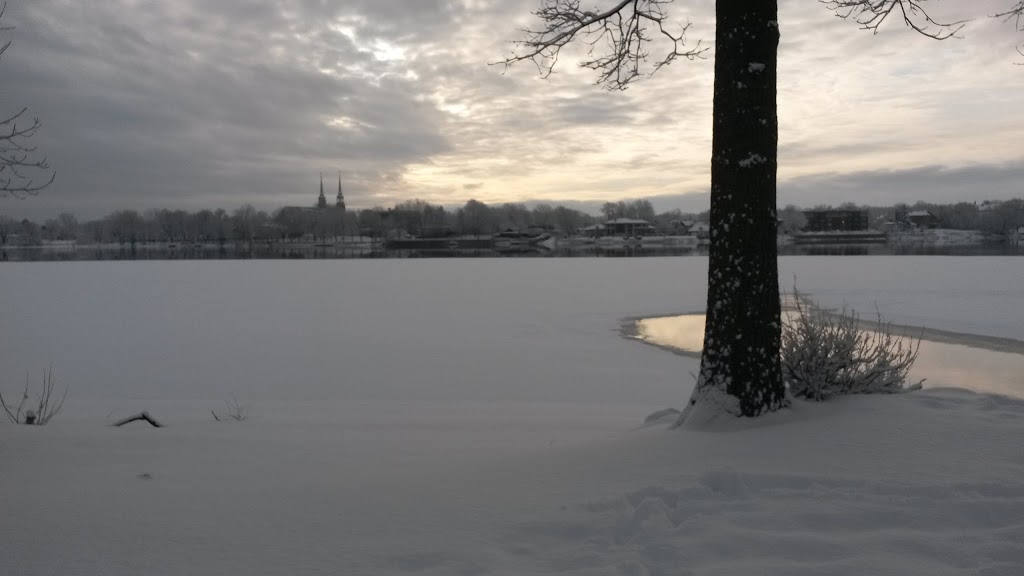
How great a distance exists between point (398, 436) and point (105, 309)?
785 inches

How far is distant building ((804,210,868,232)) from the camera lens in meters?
139

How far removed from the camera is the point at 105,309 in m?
22.3

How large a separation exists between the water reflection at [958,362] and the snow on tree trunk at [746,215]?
707 centimetres

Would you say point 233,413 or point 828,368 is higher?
point 828,368

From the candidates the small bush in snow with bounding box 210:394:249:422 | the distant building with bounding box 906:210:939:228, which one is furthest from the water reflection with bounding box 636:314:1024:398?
the distant building with bounding box 906:210:939:228

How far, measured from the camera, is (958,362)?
1304 centimetres

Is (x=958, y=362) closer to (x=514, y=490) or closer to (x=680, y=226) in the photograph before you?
(x=514, y=490)

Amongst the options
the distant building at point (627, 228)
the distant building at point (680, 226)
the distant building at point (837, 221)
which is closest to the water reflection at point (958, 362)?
the distant building at point (837, 221)

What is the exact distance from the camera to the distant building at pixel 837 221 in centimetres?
13875

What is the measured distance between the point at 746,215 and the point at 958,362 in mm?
10330

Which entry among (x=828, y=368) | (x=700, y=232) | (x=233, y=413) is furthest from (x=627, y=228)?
(x=828, y=368)

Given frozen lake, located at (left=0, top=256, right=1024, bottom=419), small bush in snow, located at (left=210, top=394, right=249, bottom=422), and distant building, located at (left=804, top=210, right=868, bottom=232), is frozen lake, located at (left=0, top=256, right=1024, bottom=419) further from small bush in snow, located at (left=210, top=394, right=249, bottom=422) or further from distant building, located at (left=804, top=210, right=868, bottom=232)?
distant building, located at (left=804, top=210, right=868, bottom=232)

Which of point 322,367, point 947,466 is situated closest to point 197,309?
point 322,367

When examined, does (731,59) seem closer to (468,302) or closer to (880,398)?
(880,398)
